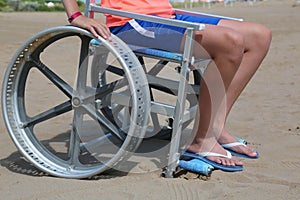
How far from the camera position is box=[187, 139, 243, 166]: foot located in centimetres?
321

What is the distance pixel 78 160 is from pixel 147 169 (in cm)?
40

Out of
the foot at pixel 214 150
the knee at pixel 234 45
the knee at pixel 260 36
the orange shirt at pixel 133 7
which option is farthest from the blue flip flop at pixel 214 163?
the orange shirt at pixel 133 7

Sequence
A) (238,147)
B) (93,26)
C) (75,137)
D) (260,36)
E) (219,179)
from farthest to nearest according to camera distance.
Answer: (238,147) < (260,36) < (75,137) < (219,179) < (93,26)

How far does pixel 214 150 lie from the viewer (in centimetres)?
326

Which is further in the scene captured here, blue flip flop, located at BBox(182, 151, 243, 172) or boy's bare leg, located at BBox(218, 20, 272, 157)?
boy's bare leg, located at BBox(218, 20, 272, 157)

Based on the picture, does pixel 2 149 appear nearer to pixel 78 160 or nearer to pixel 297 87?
pixel 78 160

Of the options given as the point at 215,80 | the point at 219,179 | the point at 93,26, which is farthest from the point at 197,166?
the point at 93,26

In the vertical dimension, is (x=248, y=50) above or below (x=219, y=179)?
above

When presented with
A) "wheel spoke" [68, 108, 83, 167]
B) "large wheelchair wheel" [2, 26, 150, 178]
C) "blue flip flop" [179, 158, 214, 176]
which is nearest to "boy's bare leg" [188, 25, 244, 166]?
"blue flip flop" [179, 158, 214, 176]

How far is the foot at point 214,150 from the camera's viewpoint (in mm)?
3205

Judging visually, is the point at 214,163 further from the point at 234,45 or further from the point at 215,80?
the point at 234,45

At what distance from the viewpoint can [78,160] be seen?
318 centimetres

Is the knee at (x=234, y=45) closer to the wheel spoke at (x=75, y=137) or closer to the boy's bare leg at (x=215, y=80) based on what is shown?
the boy's bare leg at (x=215, y=80)

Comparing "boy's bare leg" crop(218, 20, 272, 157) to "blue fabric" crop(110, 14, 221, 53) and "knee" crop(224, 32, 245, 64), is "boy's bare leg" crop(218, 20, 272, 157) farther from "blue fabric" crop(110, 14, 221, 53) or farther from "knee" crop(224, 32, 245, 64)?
"blue fabric" crop(110, 14, 221, 53)
